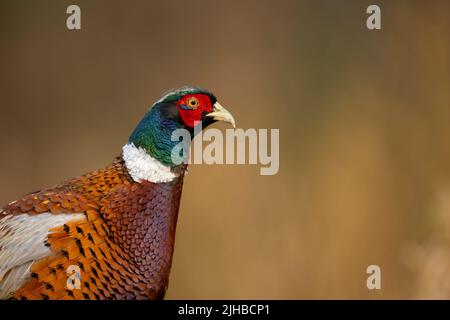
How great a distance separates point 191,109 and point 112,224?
0.39m

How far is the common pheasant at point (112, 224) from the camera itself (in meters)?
1.75

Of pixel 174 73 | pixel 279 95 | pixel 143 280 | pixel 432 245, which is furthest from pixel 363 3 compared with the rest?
pixel 143 280

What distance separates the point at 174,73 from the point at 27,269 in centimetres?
158

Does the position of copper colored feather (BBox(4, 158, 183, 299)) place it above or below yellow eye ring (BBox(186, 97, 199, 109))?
below

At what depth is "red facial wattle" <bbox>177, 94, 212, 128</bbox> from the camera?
1885 mm

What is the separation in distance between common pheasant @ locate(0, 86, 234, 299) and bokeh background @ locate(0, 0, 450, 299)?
1.22 metres

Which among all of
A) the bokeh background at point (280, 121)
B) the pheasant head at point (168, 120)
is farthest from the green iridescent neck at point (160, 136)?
the bokeh background at point (280, 121)


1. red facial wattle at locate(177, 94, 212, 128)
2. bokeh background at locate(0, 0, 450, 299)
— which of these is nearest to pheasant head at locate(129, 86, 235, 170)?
red facial wattle at locate(177, 94, 212, 128)

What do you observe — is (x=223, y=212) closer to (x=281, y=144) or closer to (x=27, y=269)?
(x=281, y=144)

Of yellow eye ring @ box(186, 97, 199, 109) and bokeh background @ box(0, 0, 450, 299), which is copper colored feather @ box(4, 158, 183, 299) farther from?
bokeh background @ box(0, 0, 450, 299)

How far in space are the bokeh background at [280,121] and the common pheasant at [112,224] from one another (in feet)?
4.00

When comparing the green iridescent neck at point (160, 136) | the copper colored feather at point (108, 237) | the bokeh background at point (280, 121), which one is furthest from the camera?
the bokeh background at point (280, 121)

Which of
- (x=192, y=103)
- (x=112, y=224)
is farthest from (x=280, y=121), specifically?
(x=112, y=224)

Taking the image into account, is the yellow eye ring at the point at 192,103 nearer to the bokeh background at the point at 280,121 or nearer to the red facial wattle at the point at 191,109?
the red facial wattle at the point at 191,109
